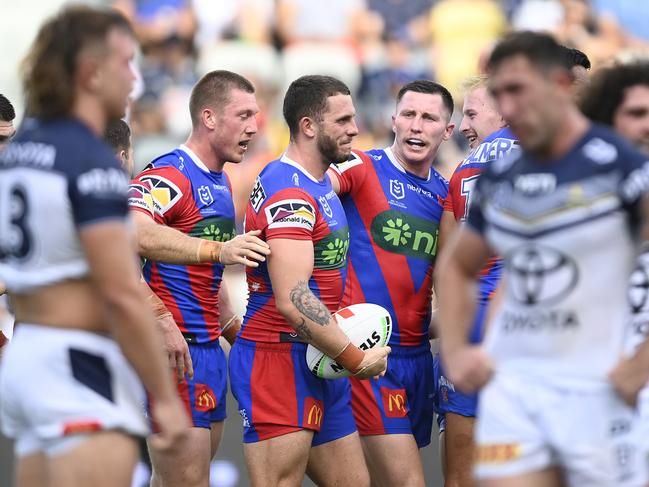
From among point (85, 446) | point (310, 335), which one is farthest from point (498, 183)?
point (310, 335)

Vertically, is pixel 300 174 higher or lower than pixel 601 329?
higher

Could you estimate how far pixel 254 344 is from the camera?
6.68 meters

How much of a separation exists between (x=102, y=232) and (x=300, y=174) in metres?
2.95

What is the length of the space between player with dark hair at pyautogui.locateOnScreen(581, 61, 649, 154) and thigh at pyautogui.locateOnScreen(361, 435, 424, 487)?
3017mm

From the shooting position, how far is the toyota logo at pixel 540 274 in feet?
Result: 13.0

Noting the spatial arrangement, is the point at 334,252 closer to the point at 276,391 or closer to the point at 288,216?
the point at 288,216

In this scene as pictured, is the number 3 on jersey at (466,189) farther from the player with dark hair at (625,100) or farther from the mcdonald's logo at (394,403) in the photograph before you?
the player with dark hair at (625,100)

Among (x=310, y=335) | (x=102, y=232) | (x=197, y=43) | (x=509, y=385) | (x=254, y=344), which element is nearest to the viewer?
(x=102, y=232)

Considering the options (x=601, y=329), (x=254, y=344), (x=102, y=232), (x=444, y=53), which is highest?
(x=444, y=53)

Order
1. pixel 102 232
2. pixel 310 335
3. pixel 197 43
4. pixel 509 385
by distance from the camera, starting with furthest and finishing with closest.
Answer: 1. pixel 197 43
2. pixel 310 335
3. pixel 509 385
4. pixel 102 232

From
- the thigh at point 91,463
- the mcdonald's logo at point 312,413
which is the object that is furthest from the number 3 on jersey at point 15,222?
the mcdonald's logo at point 312,413

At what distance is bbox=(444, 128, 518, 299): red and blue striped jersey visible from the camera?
22.5ft

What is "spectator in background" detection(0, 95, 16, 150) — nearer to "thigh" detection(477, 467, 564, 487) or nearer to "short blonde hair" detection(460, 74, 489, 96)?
"short blonde hair" detection(460, 74, 489, 96)

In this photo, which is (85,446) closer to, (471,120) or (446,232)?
(446,232)
